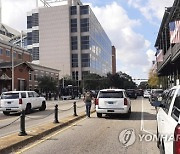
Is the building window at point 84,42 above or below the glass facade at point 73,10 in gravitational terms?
below

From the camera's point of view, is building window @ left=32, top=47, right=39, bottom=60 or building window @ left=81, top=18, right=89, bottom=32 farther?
building window @ left=32, top=47, right=39, bottom=60

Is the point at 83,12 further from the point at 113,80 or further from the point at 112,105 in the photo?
the point at 112,105

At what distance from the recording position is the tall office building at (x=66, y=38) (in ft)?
398

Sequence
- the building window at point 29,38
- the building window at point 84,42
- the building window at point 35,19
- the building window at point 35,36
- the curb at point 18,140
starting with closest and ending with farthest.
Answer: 1. the curb at point 18,140
2. the building window at point 84,42
3. the building window at point 35,36
4. the building window at point 35,19
5. the building window at point 29,38

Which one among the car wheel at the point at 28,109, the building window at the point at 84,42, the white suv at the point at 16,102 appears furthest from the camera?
the building window at the point at 84,42

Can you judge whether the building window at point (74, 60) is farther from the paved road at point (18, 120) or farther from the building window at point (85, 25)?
the paved road at point (18, 120)

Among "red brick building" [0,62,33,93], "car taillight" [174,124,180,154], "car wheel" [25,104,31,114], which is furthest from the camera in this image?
"red brick building" [0,62,33,93]

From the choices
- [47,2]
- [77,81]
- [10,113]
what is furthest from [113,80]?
[10,113]

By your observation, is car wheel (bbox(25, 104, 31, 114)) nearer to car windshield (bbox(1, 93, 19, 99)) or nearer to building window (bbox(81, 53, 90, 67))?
car windshield (bbox(1, 93, 19, 99))

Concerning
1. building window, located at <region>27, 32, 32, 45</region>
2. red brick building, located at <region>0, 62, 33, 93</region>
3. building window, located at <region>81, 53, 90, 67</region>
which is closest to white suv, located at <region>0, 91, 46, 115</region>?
red brick building, located at <region>0, 62, 33, 93</region>

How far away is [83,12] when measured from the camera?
397 ft

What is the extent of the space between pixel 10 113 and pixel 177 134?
2213 cm

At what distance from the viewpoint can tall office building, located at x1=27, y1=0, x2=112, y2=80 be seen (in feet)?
398

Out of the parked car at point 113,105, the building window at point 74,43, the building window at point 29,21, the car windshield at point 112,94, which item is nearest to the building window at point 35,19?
the building window at point 29,21
